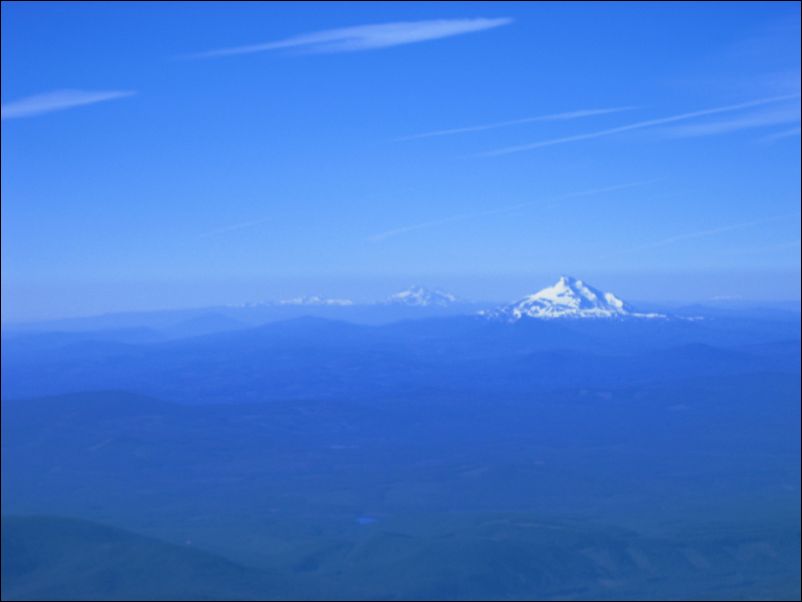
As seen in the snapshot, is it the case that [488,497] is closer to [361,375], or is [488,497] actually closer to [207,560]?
[207,560]

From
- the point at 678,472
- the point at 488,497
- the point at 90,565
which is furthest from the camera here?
the point at 678,472

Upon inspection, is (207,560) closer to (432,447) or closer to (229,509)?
(229,509)

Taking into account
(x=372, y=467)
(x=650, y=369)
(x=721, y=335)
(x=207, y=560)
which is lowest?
(x=207, y=560)

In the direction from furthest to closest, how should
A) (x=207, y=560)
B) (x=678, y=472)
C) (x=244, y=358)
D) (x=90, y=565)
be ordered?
(x=244, y=358), (x=678, y=472), (x=207, y=560), (x=90, y=565)

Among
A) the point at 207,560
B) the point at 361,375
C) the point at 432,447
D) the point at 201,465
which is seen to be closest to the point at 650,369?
the point at 361,375

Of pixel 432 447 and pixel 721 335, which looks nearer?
pixel 432 447

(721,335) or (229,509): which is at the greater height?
(721,335)
